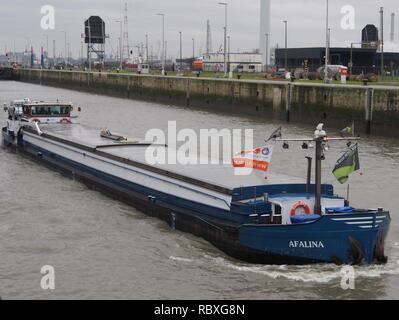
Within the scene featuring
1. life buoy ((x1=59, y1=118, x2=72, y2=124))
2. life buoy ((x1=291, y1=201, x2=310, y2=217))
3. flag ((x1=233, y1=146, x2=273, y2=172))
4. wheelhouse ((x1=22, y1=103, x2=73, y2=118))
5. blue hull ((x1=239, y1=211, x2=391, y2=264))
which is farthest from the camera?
life buoy ((x1=59, y1=118, x2=72, y2=124))

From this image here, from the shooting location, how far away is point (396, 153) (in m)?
36.8

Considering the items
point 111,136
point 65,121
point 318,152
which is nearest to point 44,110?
point 65,121

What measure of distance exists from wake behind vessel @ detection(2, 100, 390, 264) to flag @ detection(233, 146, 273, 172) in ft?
1.76

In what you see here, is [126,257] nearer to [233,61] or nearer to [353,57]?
[353,57]

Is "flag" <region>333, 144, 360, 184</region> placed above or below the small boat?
above

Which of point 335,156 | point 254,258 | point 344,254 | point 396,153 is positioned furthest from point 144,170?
point 396,153

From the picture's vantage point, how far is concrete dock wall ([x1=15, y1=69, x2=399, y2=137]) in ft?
151

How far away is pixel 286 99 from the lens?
55.6 metres

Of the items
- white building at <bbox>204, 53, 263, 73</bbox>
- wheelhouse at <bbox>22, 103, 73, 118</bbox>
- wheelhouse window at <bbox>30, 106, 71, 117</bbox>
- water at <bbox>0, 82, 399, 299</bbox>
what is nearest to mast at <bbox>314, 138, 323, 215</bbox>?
water at <bbox>0, 82, 399, 299</bbox>

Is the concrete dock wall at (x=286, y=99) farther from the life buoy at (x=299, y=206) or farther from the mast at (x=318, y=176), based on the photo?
the mast at (x=318, y=176)

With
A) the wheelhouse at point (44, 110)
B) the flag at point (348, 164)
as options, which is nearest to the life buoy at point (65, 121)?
the wheelhouse at point (44, 110)

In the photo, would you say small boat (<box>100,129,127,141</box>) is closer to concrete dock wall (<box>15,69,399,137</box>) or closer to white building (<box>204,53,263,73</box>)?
concrete dock wall (<box>15,69,399,137</box>)

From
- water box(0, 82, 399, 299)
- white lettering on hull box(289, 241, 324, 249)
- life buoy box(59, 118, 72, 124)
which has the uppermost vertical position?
life buoy box(59, 118, 72, 124)

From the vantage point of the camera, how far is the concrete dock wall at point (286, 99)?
1813 inches
